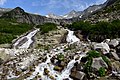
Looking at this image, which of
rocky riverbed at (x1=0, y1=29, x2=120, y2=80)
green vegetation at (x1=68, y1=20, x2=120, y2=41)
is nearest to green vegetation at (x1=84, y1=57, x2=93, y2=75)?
rocky riverbed at (x1=0, y1=29, x2=120, y2=80)

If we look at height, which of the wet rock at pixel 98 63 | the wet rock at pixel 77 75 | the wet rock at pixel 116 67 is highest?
the wet rock at pixel 98 63

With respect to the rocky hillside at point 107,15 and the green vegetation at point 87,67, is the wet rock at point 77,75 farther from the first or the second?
the rocky hillside at point 107,15

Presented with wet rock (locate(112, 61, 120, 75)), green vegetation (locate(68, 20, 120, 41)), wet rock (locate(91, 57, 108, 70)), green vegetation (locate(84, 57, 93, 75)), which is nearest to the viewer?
green vegetation (locate(84, 57, 93, 75))

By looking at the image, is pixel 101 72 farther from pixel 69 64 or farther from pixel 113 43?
pixel 113 43

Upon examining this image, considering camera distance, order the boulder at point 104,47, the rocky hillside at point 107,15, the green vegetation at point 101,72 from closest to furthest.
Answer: the green vegetation at point 101,72 < the boulder at point 104,47 < the rocky hillside at point 107,15

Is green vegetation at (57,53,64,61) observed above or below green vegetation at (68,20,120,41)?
below

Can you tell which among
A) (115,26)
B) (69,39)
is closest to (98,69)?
(115,26)

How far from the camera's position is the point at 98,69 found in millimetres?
34594

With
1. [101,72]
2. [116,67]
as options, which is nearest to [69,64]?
[101,72]

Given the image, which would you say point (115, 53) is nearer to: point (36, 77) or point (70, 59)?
point (70, 59)

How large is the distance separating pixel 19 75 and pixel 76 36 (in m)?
30.5

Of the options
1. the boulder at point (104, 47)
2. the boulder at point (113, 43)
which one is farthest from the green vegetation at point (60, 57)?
the boulder at point (113, 43)

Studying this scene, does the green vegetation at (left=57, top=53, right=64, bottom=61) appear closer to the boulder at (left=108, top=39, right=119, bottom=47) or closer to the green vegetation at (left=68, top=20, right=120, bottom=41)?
the boulder at (left=108, top=39, right=119, bottom=47)

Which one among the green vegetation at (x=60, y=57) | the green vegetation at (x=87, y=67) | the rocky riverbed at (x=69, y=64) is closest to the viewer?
the green vegetation at (x=87, y=67)
